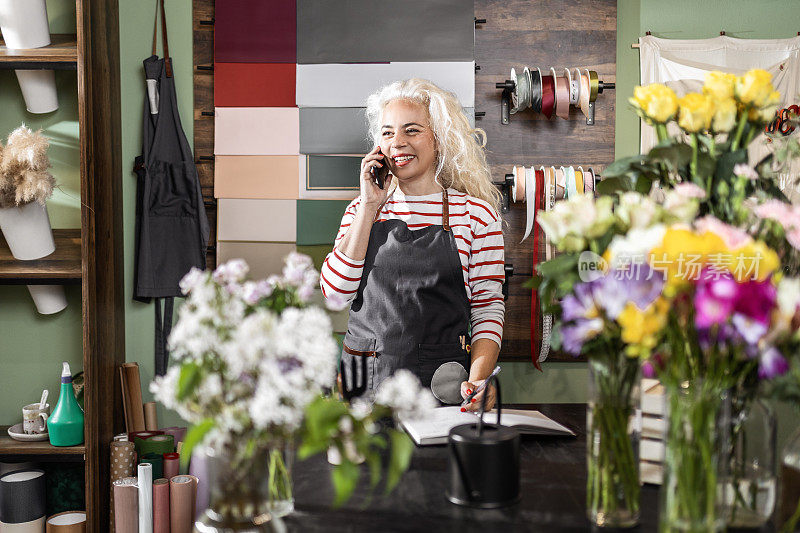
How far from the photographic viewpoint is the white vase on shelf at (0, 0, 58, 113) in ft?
8.38

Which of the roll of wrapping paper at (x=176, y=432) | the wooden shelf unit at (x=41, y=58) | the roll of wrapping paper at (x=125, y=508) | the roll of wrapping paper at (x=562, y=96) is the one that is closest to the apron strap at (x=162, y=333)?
the roll of wrapping paper at (x=176, y=432)

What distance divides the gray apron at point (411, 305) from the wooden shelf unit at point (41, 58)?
1.36m

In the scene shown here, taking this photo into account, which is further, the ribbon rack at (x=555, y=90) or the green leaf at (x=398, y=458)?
the ribbon rack at (x=555, y=90)

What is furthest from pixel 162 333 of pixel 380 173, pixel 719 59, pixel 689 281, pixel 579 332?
pixel 719 59

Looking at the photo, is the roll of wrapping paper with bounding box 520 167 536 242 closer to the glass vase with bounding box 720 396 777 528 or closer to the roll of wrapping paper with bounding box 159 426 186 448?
the roll of wrapping paper with bounding box 159 426 186 448

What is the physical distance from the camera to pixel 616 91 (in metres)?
3.01

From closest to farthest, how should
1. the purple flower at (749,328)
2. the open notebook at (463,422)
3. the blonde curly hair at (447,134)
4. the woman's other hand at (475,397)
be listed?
the purple flower at (749,328)
the open notebook at (463,422)
the woman's other hand at (475,397)
the blonde curly hair at (447,134)

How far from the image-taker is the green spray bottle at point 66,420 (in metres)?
2.53

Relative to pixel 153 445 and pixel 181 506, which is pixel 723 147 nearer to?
pixel 181 506

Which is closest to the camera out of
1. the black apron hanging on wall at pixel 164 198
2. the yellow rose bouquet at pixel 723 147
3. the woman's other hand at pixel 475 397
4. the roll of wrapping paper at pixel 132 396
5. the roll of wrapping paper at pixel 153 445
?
the yellow rose bouquet at pixel 723 147

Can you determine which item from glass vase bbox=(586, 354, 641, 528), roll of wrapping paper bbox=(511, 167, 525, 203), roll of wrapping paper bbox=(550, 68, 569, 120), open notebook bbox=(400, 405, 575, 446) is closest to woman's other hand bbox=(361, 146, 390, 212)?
roll of wrapping paper bbox=(511, 167, 525, 203)

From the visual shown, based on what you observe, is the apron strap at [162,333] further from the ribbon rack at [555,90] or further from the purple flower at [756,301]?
the purple flower at [756,301]

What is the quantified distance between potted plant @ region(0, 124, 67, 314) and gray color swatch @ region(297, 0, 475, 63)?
114 centimetres

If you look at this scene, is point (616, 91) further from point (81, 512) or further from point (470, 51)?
point (81, 512)
